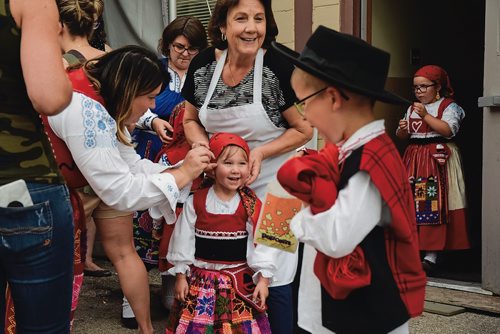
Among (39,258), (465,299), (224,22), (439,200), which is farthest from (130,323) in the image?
(439,200)

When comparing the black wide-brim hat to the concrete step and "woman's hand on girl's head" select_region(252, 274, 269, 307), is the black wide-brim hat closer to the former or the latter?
"woman's hand on girl's head" select_region(252, 274, 269, 307)


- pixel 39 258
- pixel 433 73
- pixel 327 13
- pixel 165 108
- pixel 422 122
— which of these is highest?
pixel 327 13

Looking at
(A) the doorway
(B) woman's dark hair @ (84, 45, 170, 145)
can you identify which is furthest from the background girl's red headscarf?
(B) woman's dark hair @ (84, 45, 170, 145)

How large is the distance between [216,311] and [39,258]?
149cm

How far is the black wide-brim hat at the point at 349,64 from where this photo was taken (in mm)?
2271

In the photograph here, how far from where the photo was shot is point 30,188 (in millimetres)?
2188

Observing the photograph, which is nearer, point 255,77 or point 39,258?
point 39,258

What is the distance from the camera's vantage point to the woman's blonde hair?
3.73 m

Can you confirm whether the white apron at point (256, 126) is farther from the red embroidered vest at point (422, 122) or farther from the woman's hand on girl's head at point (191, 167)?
the red embroidered vest at point (422, 122)

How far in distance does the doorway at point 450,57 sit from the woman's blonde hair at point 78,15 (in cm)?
296

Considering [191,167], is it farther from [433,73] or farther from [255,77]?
[433,73]

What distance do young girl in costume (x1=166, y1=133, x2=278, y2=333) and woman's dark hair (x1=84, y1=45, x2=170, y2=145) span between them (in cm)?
50

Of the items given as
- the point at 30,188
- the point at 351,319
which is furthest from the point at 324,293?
the point at 30,188

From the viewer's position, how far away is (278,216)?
2.59 metres
